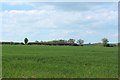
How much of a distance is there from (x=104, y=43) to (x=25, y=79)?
4560 inches

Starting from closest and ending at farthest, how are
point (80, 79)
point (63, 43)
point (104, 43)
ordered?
point (80, 79) < point (63, 43) < point (104, 43)

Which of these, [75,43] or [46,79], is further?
[75,43]

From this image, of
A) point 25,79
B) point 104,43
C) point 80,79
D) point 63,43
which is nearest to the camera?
point 25,79

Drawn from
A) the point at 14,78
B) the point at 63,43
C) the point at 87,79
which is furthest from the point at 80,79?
the point at 63,43

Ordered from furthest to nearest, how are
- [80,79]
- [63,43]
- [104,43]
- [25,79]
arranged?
1. [104,43]
2. [63,43]
3. [80,79]
4. [25,79]

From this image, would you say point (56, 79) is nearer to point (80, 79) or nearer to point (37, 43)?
point (80, 79)

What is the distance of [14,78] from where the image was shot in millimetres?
14133

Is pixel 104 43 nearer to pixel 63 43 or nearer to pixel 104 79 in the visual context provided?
pixel 63 43

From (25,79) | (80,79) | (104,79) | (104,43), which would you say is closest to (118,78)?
(104,79)

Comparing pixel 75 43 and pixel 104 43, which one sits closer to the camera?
pixel 75 43

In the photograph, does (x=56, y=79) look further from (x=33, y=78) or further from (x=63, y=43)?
(x=63, y=43)

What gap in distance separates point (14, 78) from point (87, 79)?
286 cm

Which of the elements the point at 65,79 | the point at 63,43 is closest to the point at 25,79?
the point at 65,79

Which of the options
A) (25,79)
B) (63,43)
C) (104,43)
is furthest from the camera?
(104,43)
